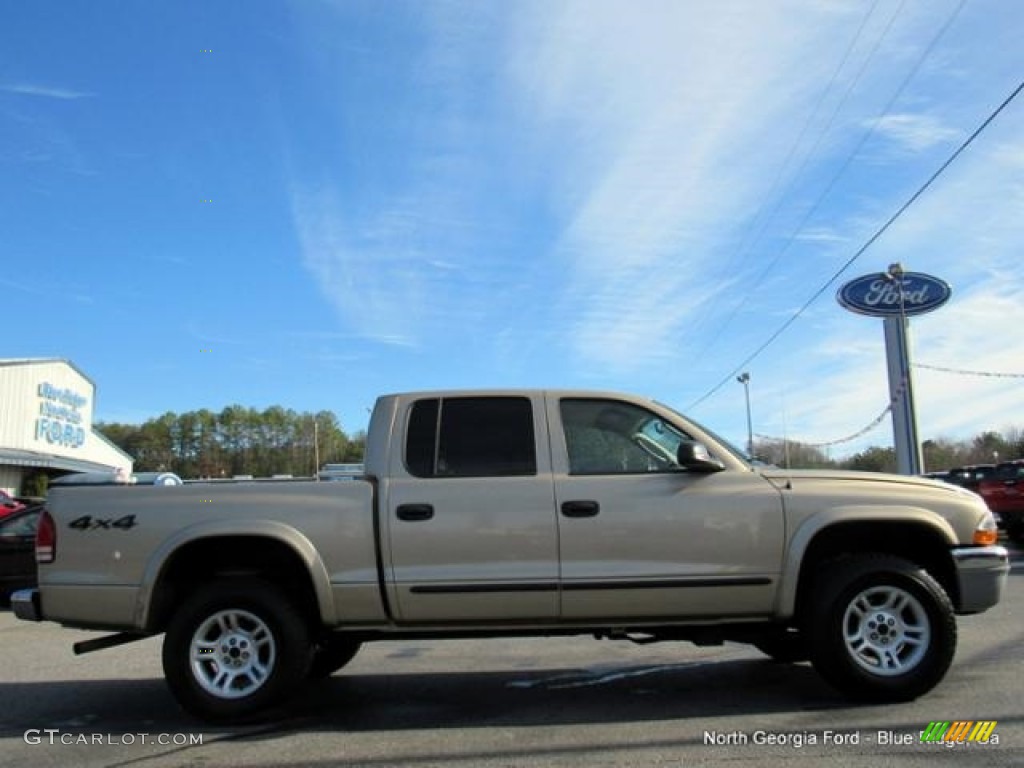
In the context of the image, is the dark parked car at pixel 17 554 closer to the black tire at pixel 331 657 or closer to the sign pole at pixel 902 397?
the black tire at pixel 331 657

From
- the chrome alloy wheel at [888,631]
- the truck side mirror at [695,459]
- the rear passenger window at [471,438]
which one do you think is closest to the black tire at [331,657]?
the rear passenger window at [471,438]

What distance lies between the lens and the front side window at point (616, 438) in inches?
225

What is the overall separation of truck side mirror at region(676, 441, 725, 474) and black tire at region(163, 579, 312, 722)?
257 cm

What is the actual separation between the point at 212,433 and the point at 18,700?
109 meters

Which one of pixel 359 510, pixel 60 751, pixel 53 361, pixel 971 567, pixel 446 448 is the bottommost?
pixel 60 751

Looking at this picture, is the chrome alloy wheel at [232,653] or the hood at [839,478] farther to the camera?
the hood at [839,478]

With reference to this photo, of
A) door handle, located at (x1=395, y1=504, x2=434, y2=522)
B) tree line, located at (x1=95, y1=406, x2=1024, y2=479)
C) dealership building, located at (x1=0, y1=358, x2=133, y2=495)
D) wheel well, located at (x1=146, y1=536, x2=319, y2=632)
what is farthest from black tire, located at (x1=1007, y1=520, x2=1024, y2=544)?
tree line, located at (x1=95, y1=406, x2=1024, y2=479)

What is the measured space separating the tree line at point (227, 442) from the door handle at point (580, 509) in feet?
333

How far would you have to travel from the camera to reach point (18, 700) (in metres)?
6.43

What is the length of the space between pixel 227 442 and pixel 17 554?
104062 millimetres

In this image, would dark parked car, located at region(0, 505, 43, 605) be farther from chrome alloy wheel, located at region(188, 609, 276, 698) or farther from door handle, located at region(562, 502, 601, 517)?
door handle, located at region(562, 502, 601, 517)

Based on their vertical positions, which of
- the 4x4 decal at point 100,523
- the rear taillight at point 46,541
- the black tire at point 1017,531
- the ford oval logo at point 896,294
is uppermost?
the ford oval logo at point 896,294

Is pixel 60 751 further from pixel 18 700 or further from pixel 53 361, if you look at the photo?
pixel 53 361

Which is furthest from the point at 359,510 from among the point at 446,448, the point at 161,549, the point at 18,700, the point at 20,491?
the point at 20,491
